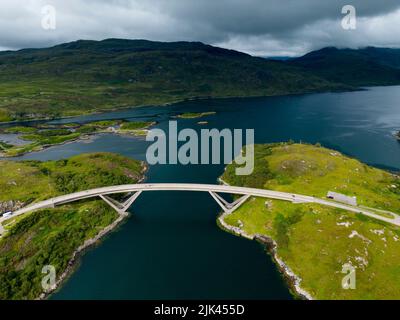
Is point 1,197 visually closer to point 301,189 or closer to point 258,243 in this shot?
point 258,243

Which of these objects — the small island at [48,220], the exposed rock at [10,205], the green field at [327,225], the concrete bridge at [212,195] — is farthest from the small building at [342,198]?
the exposed rock at [10,205]

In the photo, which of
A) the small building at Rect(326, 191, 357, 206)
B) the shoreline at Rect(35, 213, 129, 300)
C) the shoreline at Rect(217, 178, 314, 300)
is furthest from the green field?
the shoreline at Rect(35, 213, 129, 300)

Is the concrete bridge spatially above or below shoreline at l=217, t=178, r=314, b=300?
above

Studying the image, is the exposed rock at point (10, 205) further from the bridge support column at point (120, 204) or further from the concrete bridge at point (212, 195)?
the bridge support column at point (120, 204)

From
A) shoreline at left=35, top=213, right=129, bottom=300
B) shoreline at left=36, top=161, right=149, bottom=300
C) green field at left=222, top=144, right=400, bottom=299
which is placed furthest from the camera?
shoreline at left=36, top=161, right=149, bottom=300

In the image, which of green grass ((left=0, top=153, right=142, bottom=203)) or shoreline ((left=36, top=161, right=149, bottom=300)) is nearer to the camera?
shoreline ((left=36, top=161, right=149, bottom=300))

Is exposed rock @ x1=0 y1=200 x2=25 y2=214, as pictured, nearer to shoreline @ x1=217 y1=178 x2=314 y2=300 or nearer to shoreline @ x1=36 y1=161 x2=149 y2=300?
shoreline @ x1=36 y1=161 x2=149 y2=300

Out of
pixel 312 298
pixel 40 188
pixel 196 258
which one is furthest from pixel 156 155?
pixel 312 298
